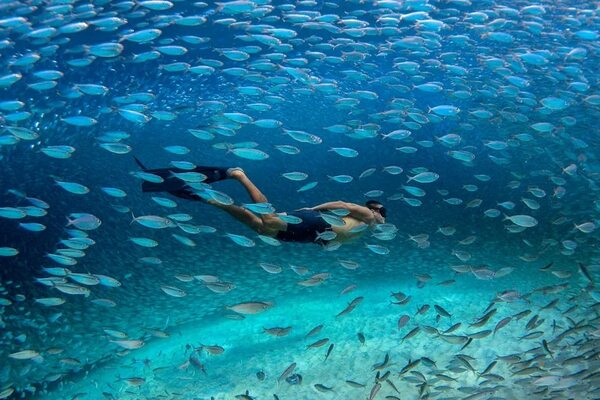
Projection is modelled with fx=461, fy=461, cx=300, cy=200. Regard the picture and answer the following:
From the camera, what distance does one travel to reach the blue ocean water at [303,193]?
7914 mm

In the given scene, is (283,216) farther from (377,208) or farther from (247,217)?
(377,208)

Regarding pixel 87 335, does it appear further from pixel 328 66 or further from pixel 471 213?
pixel 471 213

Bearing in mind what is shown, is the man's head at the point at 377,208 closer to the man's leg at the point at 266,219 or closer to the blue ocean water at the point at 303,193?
the blue ocean water at the point at 303,193

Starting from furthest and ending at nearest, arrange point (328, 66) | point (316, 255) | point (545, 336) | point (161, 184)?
point (316, 255) → point (328, 66) → point (545, 336) → point (161, 184)

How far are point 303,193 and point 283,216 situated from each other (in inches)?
288

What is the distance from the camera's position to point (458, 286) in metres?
13.1

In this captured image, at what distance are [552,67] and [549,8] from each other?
1.36m

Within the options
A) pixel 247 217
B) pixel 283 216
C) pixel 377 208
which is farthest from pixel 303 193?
pixel 283 216

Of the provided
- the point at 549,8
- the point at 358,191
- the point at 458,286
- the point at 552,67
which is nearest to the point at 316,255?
the point at 358,191

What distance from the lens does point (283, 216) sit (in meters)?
5.54

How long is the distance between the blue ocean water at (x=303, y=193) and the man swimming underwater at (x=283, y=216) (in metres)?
1.07

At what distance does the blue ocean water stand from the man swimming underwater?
107 cm

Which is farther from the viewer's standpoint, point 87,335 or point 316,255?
point 316,255

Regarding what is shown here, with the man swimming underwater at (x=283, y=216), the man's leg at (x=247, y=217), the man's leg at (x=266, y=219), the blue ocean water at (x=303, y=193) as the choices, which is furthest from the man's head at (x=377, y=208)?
the man's leg at (x=247, y=217)
